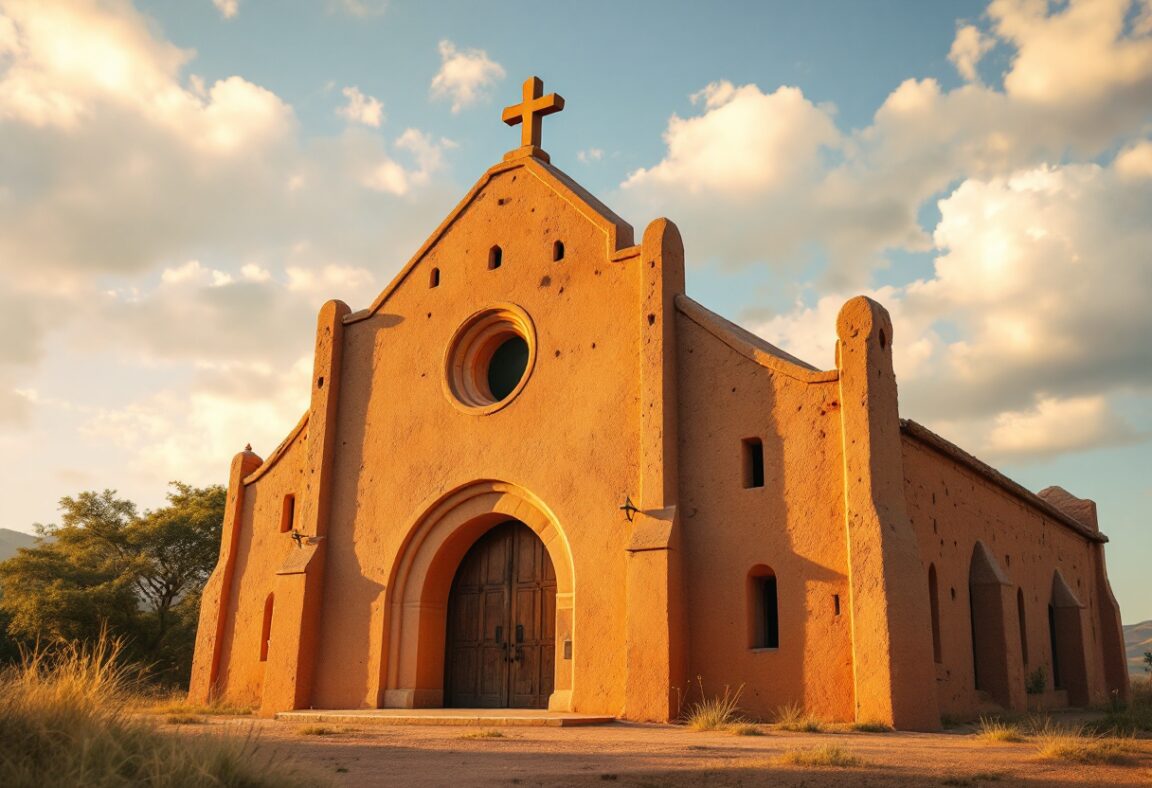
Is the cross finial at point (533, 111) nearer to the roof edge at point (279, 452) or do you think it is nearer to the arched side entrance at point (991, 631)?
the roof edge at point (279, 452)

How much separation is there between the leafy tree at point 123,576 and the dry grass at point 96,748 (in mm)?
19997

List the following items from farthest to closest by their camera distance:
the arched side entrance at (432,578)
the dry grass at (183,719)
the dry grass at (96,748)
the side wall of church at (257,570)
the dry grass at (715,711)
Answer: the side wall of church at (257,570), the arched side entrance at (432,578), the dry grass at (183,719), the dry grass at (715,711), the dry grass at (96,748)

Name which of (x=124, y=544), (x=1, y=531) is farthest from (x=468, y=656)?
(x=1, y=531)

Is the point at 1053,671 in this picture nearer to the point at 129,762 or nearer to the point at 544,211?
the point at 544,211

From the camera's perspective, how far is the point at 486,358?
58.7 feet

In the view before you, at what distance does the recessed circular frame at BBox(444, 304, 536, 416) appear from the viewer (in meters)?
17.2

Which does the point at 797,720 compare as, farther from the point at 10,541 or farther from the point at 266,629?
the point at 10,541

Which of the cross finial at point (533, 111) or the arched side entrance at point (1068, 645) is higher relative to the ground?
the cross finial at point (533, 111)

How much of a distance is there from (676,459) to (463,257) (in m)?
6.04

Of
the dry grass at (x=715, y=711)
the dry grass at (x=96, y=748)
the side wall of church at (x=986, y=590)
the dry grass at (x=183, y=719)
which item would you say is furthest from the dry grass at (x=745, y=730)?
the dry grass at (x=183, y=719)

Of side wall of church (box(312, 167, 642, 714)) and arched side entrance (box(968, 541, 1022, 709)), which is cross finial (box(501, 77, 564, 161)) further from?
arched side entrance (box(968, 541, 1022, 709))

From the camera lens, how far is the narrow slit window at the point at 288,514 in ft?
61.4

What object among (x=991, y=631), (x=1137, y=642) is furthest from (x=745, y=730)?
(x=1137, y=642)

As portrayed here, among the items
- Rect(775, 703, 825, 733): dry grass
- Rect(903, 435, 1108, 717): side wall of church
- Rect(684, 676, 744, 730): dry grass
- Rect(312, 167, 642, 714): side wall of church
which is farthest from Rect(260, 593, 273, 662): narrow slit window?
Rect(903, 435, 1108, 717): side wall of church
